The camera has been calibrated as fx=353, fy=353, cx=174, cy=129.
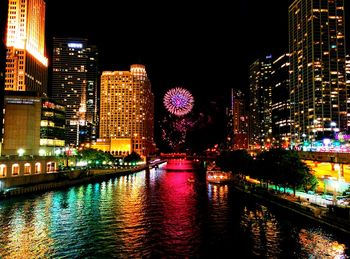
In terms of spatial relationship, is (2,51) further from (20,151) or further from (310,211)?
(310,211)

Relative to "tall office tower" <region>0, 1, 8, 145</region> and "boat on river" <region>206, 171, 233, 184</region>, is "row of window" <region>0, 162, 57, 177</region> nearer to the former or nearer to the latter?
"tall office tower" <region>0, 1, 8, 145</region>

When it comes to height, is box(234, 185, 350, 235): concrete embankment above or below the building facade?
below

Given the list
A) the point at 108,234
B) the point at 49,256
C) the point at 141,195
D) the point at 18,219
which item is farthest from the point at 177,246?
the point at 141,195

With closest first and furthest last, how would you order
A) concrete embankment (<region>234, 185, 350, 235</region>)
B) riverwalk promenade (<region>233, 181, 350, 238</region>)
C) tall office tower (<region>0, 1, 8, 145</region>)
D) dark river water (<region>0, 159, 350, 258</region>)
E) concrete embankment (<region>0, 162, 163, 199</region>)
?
1. dark river water (<region>0, 159, 350, 258</region>)
2. concrete embankment (<region>234, 185, 350, 235</region>)
3. riverwalk promenade (<region>233, 181, 350, 238</region>)
4. concrete embankment (<region>0, 162, 163, 199</region>)
5. tall office tower (<region>0, 1, 8, 145</region>)

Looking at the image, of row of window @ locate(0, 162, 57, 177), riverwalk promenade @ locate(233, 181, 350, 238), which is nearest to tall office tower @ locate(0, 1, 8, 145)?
row of window @ locate(0, 162, 57, 177)

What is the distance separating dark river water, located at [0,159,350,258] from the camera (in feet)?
125

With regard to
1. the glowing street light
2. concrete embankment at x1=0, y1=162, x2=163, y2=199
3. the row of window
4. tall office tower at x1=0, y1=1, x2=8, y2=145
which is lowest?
concrete embankment at x1=0, y1=162, x2=163, y2=199

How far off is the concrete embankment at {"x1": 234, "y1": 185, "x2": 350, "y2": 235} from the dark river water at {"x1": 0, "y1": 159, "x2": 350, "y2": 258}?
1.07 meters

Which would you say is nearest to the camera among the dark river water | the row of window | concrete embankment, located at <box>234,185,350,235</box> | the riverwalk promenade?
the dark river water

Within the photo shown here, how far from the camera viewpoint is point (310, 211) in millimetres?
51500

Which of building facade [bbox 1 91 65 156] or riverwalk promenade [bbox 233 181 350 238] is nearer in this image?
riverwalk promenade [bbox 233 181 350 238]

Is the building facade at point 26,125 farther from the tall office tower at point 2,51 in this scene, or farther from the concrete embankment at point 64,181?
the concrete embankment at point 64,181

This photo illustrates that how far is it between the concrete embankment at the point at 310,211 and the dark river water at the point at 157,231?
1.07m

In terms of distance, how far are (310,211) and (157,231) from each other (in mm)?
22607
